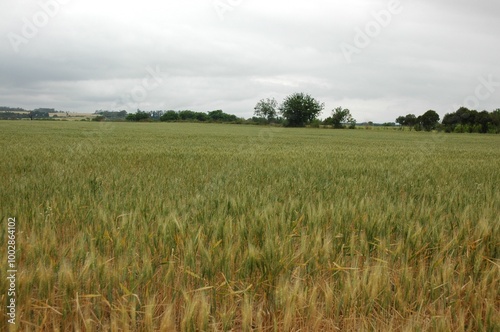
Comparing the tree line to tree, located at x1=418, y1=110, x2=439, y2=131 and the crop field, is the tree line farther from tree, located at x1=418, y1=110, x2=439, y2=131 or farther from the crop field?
the crop field

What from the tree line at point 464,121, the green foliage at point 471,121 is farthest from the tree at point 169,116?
the green foliage at point 471,121

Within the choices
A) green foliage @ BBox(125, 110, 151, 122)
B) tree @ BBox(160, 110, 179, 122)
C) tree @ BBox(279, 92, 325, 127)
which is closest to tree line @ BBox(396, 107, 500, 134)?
tree @ BBox(279, 92, 325, 127)

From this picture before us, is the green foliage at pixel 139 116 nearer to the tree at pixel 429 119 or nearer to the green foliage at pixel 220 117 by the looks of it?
the green foliage at pixel 220 117

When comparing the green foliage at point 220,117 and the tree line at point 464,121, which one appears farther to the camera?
the green foliage at point 220,117

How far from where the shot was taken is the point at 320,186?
213 inches

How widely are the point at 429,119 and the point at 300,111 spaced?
41.9 m

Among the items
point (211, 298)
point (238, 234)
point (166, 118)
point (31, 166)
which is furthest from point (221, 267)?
point (166, 118)

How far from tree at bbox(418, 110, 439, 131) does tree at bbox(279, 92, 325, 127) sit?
33.2m

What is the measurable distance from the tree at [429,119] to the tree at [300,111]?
109ft

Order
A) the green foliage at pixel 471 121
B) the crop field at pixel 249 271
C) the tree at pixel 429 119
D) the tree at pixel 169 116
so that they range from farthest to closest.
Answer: the tree at pixel 169 116 → the tree at pixel 429 119 → the green foliage at pixel 471 121 → the crop field at pixel 249 271

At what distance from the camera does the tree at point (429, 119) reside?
10647 centimetres

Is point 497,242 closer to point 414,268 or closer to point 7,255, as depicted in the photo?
point 414,268

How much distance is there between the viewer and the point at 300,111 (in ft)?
364

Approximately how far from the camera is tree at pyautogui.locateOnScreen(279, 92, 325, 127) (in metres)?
110
